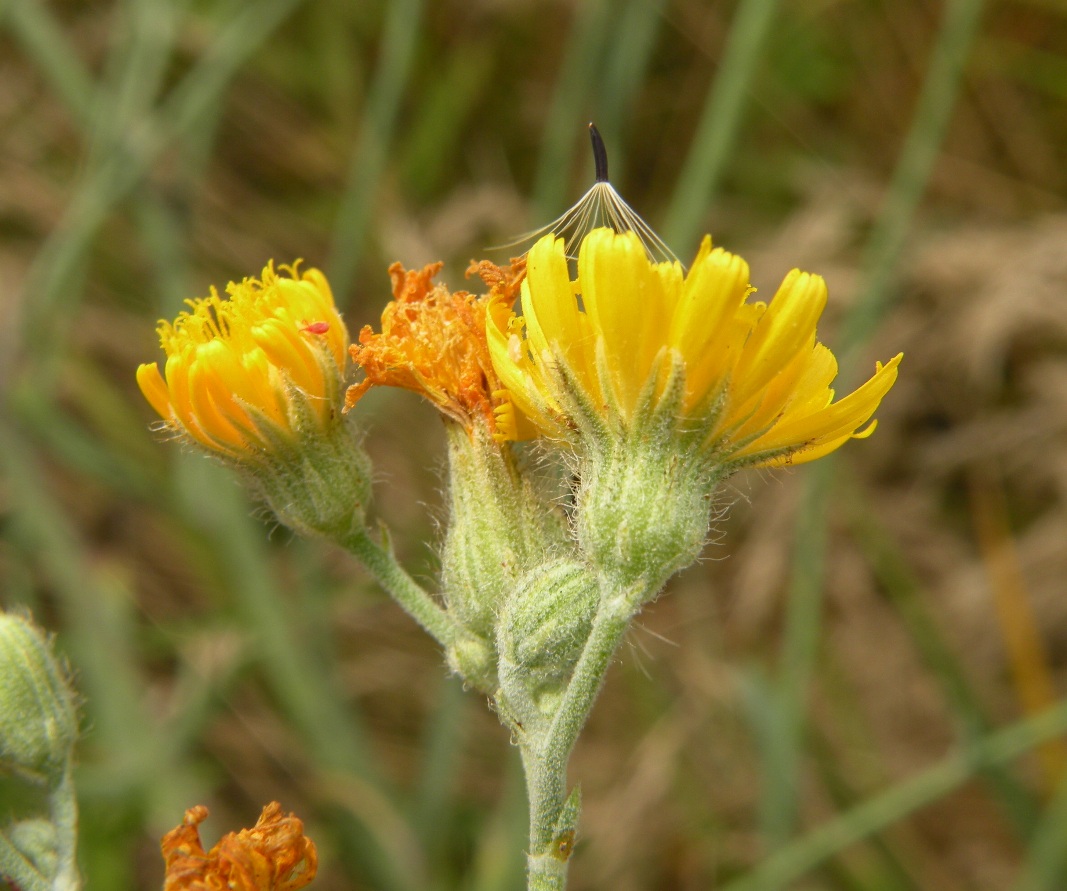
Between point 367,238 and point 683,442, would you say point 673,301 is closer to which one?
point 683,442

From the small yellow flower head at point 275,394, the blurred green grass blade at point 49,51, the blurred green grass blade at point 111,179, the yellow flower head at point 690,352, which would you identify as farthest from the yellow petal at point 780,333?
the blurred green grass blade at point 49,51

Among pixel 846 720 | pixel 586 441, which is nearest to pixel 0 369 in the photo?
pixel 586 441

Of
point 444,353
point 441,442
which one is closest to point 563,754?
point 444,353

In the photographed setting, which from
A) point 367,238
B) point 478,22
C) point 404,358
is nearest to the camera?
point 404,358

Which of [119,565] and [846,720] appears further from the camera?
[119,565]

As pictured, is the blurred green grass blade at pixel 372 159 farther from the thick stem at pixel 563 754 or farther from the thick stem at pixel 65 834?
the thick stem at pixel 563 754

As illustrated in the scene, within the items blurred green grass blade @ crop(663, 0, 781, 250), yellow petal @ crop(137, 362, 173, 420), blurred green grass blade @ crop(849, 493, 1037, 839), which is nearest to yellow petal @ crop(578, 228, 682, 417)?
yellow petal @ crop(137, 362, 173, 420)

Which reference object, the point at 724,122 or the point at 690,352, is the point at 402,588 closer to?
the point at 690,352

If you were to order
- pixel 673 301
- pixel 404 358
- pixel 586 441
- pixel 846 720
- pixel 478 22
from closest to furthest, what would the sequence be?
pixel 673 301 → pixel 586 441 → pixel 404 358 → pixel 846 720 → pixel 478 22
